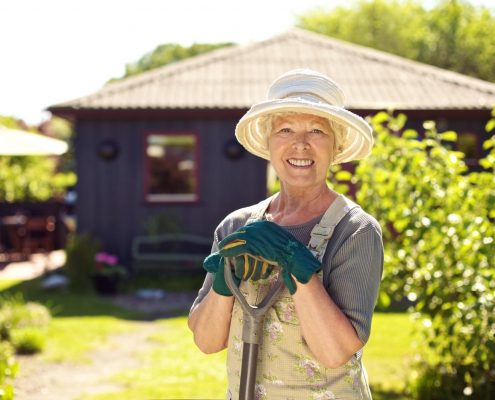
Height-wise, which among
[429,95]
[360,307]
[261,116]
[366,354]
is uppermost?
[429,95]

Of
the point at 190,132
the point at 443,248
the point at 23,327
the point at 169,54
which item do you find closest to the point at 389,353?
the point at 443,248

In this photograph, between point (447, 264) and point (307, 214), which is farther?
point (447, 264)

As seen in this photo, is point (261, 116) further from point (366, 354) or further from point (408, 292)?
point (366, 354)

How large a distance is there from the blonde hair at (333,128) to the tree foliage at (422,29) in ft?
127

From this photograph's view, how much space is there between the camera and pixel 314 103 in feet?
7.29

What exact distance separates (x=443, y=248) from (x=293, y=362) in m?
2.98

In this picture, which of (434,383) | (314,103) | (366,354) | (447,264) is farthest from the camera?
(366,354)

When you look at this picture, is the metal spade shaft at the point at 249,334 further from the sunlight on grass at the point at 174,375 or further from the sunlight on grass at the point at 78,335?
the sunlight on grass at the point at 78,335

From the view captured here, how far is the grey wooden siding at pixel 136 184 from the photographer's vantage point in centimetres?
1302

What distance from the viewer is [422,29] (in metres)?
41.8

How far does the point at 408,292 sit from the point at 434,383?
77 centimetres

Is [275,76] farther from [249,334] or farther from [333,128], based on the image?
[249,334]

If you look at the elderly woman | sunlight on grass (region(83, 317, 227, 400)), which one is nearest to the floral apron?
the elderly woman

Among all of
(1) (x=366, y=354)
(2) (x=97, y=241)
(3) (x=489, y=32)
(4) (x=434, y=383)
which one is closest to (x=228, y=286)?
(4) (x=434, y=383)
